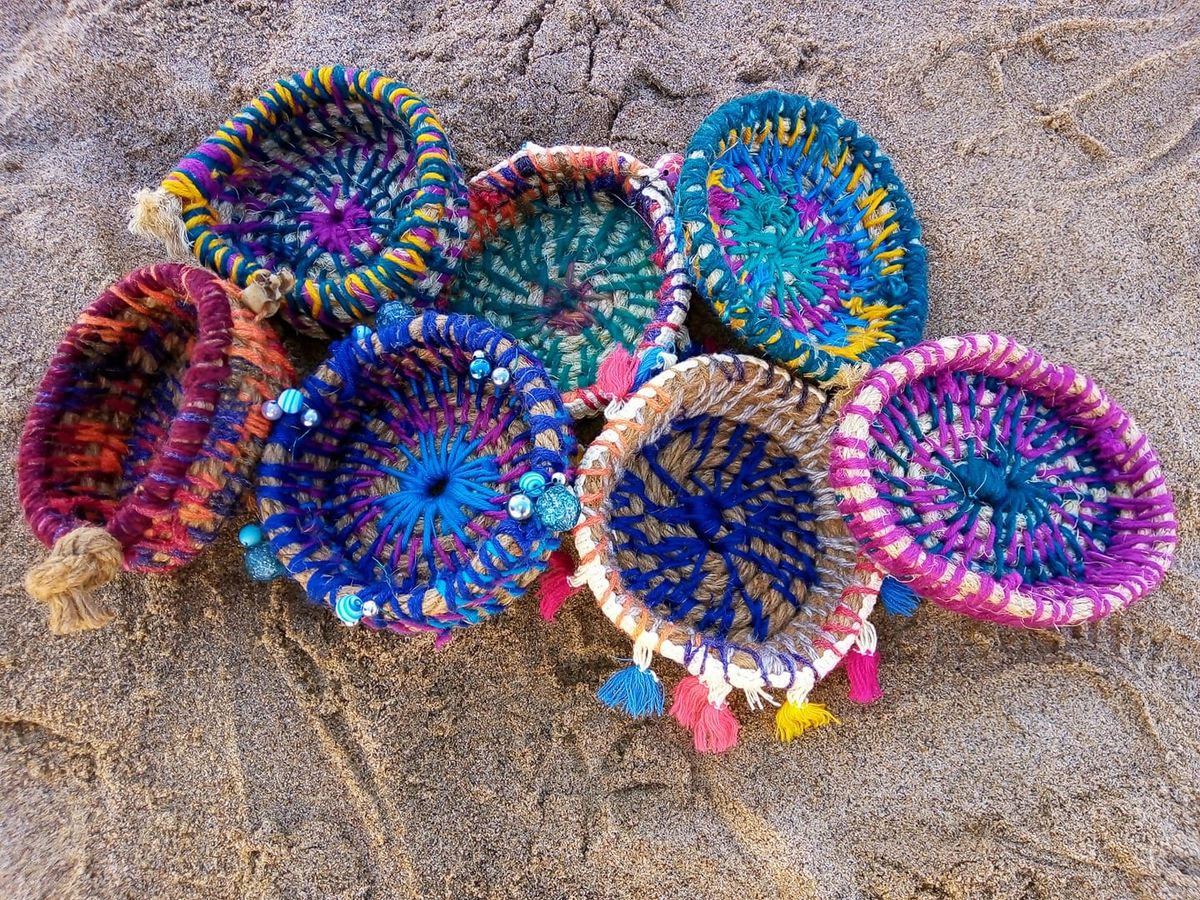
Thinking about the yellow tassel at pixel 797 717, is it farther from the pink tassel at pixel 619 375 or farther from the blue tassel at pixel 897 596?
the pink tassel at pixel 619 375

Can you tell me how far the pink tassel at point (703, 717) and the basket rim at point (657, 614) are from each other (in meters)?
0.04

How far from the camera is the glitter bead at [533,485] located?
3.25 ft

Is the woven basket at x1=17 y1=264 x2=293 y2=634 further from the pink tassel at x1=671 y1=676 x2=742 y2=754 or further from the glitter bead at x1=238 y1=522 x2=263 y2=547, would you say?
the pink tassel at x1=671 y1=676 x2=742 y2=754

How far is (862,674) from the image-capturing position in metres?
1.16

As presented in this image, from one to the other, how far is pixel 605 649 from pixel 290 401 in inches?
24.3

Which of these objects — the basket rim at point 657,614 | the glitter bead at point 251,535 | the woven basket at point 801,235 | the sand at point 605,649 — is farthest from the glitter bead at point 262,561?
the woven basket at point 801,235

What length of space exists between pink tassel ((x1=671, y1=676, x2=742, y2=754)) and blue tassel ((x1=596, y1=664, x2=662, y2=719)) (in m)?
0.04

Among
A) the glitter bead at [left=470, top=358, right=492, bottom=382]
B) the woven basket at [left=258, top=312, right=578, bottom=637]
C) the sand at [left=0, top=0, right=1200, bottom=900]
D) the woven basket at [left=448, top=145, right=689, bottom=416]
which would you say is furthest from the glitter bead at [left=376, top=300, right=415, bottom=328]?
the sand at [left=0, top=0, right=1200, bottom=900]

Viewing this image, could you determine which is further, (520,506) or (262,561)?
(262,561)

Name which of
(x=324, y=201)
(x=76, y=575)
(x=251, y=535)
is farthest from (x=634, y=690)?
(x=324, y=201)

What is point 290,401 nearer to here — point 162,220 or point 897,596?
point 162,220

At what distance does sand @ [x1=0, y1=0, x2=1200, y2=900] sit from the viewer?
1105 mm

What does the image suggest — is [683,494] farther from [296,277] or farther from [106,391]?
[106,391]

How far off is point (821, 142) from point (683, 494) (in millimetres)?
668
